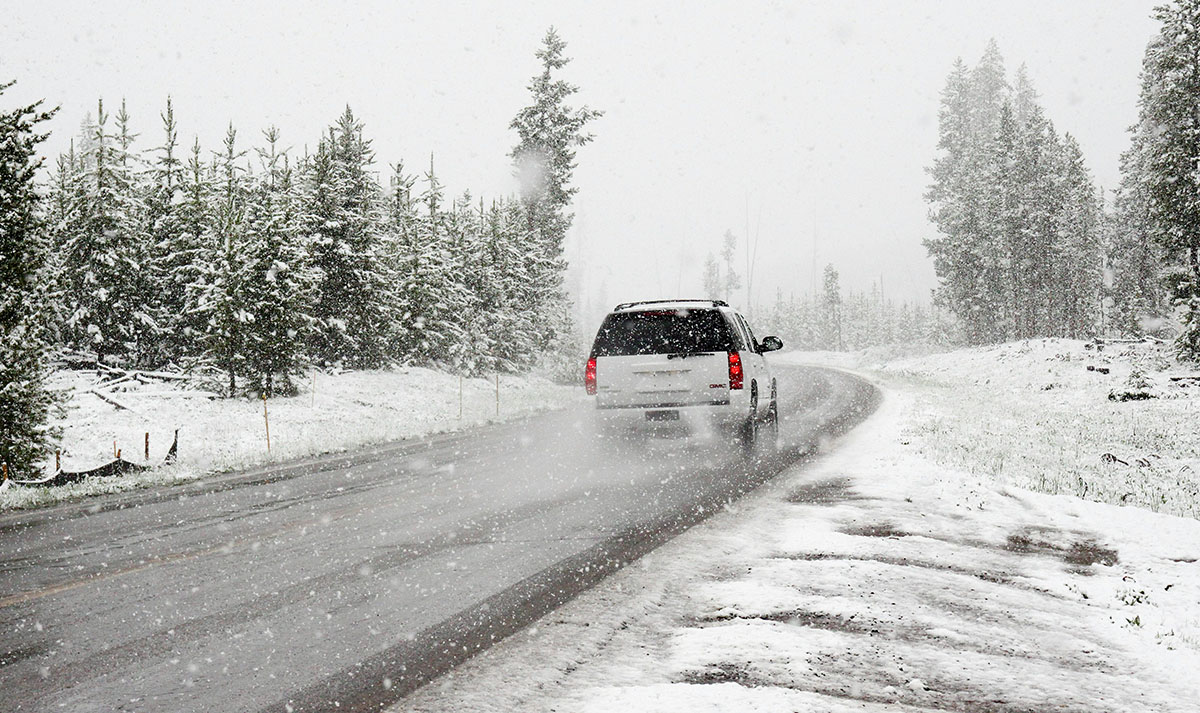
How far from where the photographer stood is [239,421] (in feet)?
59.9

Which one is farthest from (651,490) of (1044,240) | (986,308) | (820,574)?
(986,308)

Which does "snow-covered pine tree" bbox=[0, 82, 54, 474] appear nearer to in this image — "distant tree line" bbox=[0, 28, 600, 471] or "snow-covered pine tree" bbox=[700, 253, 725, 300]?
"distant tree line" bbox=[0, 28, 600, 471]

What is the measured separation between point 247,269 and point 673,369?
43.1 ft

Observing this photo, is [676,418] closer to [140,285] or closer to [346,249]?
[346,249]

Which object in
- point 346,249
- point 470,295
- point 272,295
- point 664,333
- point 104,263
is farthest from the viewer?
point 470,295

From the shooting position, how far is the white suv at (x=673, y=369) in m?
10.9

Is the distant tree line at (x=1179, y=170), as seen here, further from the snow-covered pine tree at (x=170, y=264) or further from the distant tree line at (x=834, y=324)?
the distant tree line at (x=834, y=324)

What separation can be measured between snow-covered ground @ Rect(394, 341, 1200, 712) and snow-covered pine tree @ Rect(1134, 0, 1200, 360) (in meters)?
17.0

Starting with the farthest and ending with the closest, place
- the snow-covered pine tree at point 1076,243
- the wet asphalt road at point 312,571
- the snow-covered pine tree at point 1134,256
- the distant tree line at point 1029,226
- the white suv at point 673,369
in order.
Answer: the snow-covered pine tree at point 1076,243, the distant tree line at point 1029,226, the snow-covered pine tree at point 1134,256, the white suv at point 673,369, the wet asphalt road at point 312,571

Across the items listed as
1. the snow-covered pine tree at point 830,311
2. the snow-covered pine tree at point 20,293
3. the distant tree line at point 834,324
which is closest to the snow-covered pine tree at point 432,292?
the snow-covered pine tree at point 20,293

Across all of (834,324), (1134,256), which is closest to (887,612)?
(1134,256)

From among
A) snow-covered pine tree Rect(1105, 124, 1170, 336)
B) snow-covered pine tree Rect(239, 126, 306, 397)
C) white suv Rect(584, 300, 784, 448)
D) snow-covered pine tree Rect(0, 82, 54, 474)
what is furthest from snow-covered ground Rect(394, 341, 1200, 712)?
snow-covered pine tree Rect(1105, 124, 1170, 336)

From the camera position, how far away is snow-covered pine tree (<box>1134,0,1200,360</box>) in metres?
22.6

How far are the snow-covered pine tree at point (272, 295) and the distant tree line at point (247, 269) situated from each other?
44 mm
